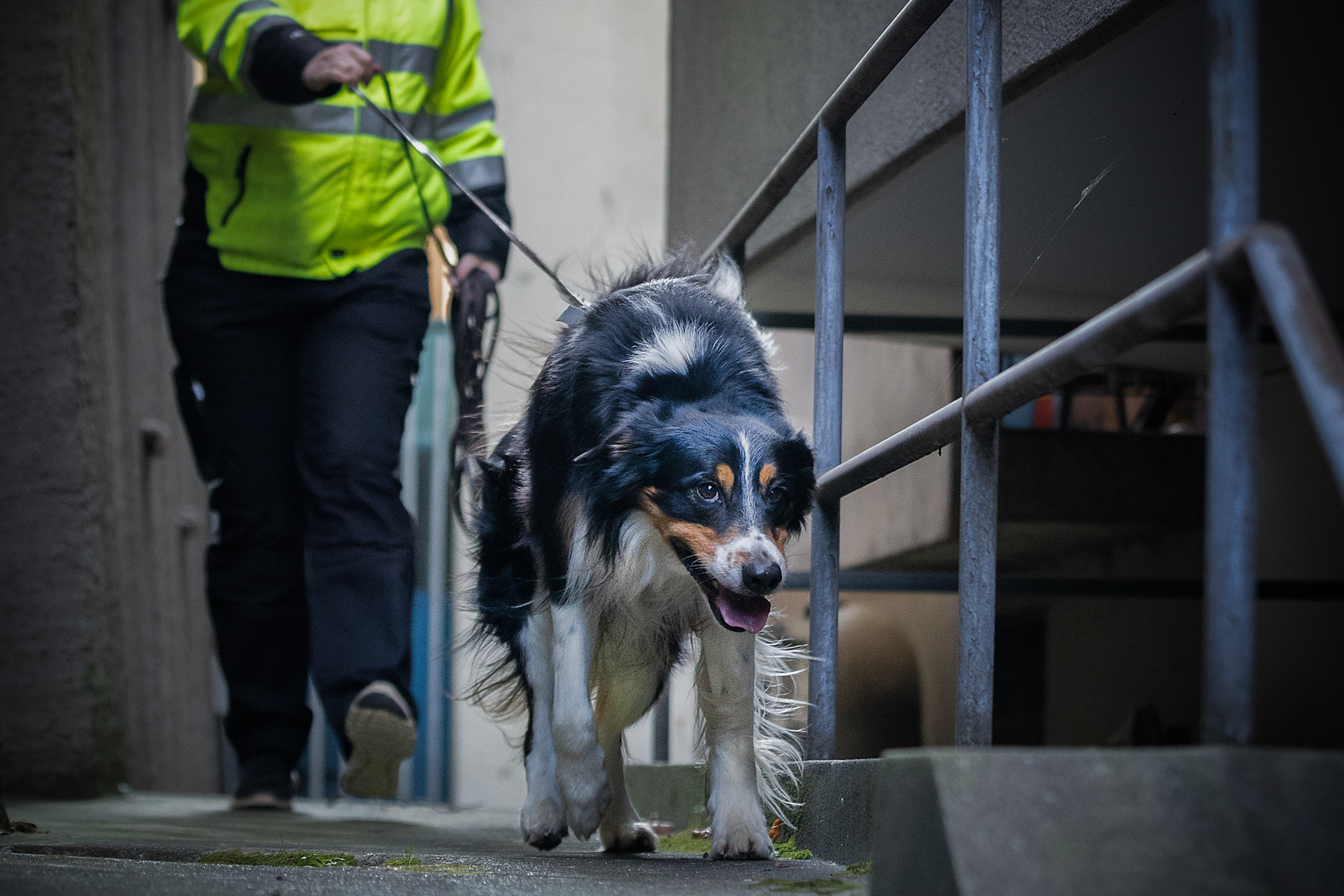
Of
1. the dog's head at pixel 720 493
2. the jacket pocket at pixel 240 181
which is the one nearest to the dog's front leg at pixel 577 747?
the dog's head at pixel 720 493

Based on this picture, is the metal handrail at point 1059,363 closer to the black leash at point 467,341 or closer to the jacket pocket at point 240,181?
the black leash at point 467,341

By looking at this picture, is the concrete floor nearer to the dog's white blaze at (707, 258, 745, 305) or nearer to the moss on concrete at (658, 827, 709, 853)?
the moss on concrete at (658, 827, 709, 853)

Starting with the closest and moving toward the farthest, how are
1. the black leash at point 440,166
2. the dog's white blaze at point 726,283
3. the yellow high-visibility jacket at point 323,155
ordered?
1. the dog's white blaze at point 726,283
2. the black leash at point 440,166
3. the yellow high-visibility jacket at point 323,155

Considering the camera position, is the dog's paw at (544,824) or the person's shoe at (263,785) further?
the person's shoe at (263,785)

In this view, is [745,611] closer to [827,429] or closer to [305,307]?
[827,429]

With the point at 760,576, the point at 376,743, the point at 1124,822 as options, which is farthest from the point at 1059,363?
the point at 376,743

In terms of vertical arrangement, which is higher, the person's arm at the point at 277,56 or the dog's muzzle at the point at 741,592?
the person's arm at the point at 277,56

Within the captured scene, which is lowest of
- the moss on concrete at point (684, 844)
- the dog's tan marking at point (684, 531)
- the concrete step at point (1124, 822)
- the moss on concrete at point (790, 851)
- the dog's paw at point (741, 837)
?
the moss on concrete at point (684, 844)

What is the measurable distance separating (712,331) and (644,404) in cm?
22

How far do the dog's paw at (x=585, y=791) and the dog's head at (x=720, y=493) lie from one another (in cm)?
33

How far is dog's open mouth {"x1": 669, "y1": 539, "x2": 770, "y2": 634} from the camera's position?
2.19m

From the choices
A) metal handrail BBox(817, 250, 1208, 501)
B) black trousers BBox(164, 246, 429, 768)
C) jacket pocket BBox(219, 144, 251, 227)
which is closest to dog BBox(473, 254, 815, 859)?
metal handrail BBox(817, 250, 1208, 501)

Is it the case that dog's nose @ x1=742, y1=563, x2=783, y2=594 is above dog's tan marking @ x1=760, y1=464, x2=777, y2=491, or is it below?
below

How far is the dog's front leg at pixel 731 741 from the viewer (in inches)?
85.0
